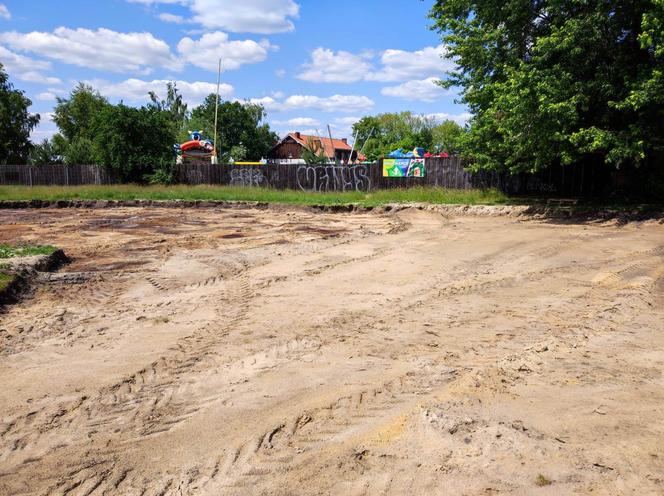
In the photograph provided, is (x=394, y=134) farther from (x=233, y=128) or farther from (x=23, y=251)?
(x=23, y=251)

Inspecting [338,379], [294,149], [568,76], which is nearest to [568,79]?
[568,76]

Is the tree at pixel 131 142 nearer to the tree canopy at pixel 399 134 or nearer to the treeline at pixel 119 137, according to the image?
the treeline at pixel 119 137

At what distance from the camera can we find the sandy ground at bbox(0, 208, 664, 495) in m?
3.41

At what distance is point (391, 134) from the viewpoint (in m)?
78.1

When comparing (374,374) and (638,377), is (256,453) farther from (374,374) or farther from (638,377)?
(638,377)

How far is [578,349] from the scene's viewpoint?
557 cm

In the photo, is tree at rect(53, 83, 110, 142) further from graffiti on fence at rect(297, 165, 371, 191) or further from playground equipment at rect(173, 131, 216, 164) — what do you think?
graffiti on fence at rect(297, 165, 371, 191)

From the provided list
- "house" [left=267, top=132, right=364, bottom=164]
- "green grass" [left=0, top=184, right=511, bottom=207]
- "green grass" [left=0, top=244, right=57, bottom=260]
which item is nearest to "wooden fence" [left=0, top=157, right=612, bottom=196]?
"green grass" [left=0, top=184, right=511, bottom=207]

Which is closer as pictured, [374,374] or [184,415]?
[184,415]

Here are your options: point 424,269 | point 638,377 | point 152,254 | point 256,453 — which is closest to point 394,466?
point 256,453

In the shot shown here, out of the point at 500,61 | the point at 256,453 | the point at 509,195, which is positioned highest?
the point at 500,61

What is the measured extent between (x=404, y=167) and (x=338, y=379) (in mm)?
23619

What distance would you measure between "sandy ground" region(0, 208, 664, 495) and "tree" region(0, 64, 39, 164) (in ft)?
156

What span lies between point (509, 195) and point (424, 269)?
15337 mm
